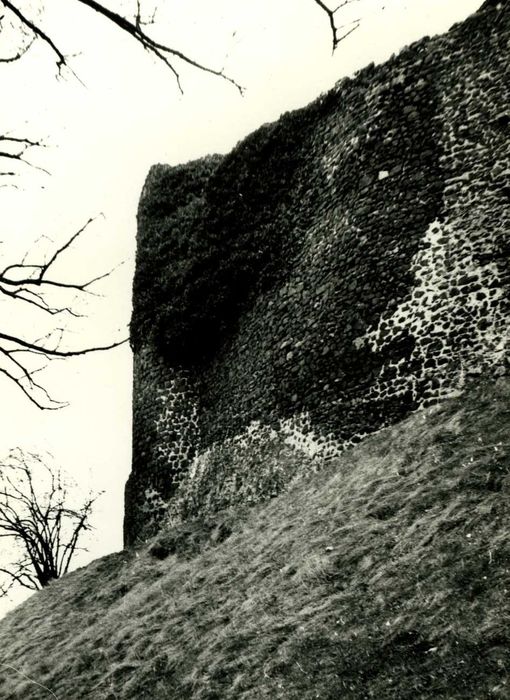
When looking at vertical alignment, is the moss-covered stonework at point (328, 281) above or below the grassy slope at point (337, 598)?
above

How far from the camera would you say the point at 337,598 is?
597 centimetres

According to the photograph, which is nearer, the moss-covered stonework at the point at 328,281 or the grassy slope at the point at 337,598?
the grassy slope at the point at 337,598

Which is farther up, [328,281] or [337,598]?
[328,281]

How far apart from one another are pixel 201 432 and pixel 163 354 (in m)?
2.22

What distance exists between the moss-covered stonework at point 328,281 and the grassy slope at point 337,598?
1.10 m

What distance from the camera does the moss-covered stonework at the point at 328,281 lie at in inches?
396

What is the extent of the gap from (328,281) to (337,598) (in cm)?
666

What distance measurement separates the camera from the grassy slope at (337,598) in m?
4.70

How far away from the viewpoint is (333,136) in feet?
41.9

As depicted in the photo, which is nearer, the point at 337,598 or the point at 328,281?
the point at 337,598

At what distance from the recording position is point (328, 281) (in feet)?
38.4

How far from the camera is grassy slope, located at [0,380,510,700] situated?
470cm

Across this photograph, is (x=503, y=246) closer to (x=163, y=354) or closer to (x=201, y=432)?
(x=201, y=432)

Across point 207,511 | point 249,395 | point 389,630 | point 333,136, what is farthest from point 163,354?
point 389,630
